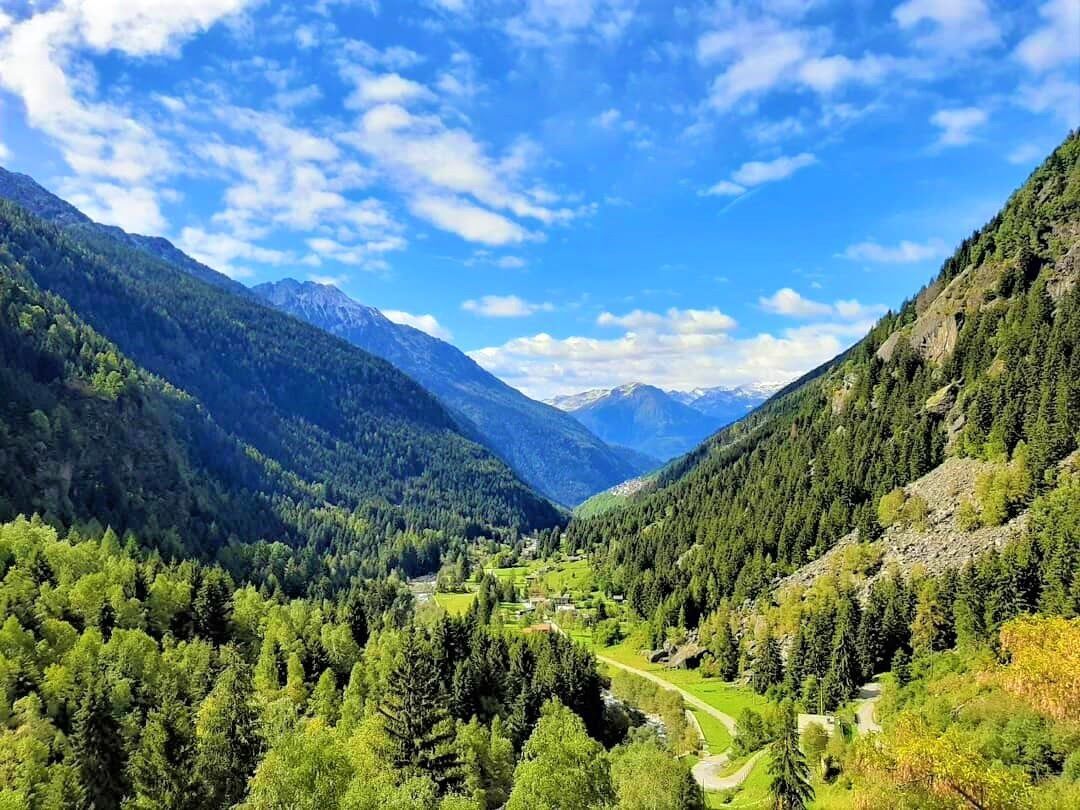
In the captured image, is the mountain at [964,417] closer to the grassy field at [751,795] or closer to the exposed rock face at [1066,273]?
the exposed rock face at [1066,273]

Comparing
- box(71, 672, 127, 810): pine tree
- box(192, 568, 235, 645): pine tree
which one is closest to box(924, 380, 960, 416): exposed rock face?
box(192, 568, 235, 645): pine tree

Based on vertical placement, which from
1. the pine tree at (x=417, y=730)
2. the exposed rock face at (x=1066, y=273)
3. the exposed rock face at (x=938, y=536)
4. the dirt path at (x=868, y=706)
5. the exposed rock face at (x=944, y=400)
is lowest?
the pine tree at (x=417, y=730)

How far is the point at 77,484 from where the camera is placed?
17400cm

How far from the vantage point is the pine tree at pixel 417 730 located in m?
66.2

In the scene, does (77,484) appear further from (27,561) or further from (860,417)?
(860,417)

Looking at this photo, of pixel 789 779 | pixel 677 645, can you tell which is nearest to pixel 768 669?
pixel 677 645

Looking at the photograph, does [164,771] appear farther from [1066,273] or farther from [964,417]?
[1066,273]

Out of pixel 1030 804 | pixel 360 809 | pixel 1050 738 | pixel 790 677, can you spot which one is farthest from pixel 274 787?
pixel 790 677

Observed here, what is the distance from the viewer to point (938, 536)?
132 metres

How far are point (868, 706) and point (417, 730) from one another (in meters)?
79.6

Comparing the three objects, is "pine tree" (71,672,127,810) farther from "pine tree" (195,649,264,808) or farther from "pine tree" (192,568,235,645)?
"pine tree" (192,568,235,645)

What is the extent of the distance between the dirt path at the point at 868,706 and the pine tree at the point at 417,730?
204 ft

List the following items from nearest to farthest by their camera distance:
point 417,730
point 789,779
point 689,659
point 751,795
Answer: point 789,779
point 417,730
point 751,795
point 689,659

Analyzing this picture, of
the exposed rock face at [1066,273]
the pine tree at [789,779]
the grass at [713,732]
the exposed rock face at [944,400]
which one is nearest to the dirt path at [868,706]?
the grass at [713,732]
